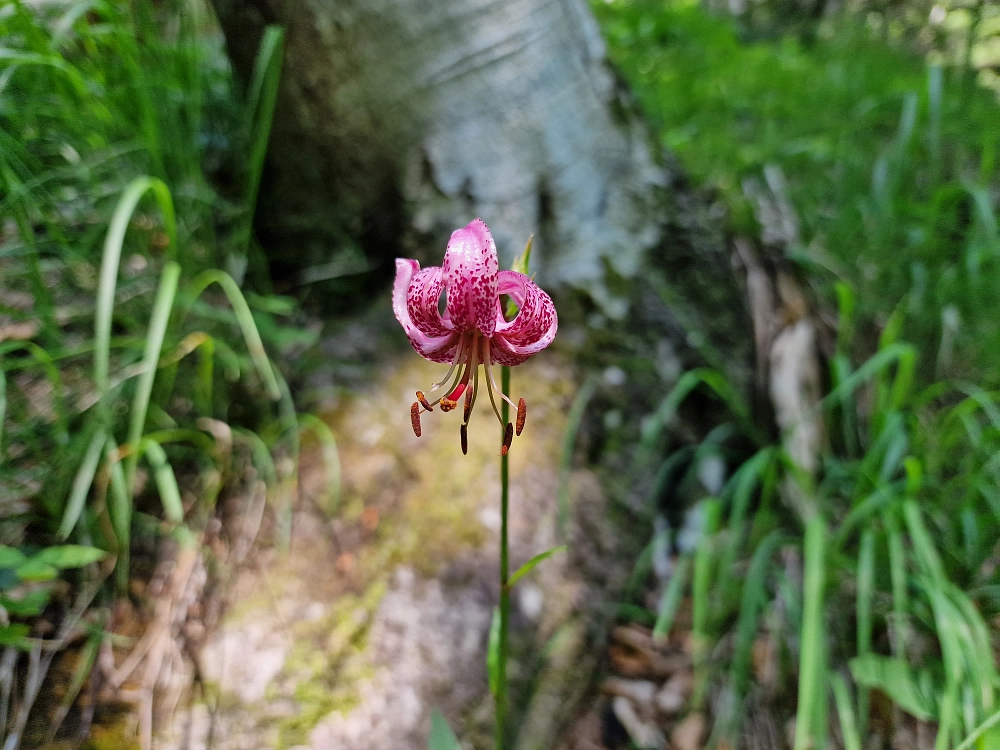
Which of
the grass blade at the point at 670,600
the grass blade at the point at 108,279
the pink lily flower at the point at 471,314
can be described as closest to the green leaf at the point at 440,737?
the pink lily flower at the point at 471,314

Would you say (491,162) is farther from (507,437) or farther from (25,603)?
(25,603)

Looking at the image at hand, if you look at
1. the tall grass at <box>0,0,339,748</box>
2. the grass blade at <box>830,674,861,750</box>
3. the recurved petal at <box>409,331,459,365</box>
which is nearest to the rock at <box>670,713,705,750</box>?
the grass blade at <box>830,674,861,750</box>

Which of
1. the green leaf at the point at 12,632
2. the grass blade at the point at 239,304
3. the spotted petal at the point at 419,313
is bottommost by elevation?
the green leaf at the point at 12,632

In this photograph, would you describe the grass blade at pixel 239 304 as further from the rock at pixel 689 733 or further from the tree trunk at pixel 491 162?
the rock at pixel 689 733

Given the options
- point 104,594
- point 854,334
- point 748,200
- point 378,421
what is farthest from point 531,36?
point 104,594

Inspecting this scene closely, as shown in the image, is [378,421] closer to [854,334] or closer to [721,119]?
[854,334]
